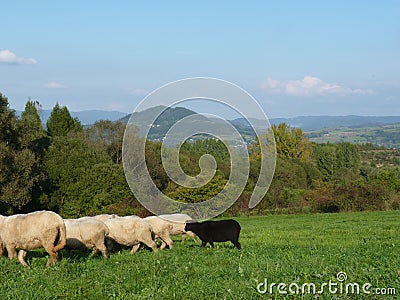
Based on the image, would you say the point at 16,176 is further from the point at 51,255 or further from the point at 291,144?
the point at 291,144

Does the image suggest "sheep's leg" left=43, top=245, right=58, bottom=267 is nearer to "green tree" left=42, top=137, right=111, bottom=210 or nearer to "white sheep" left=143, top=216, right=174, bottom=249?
"white sheep" left=143, top=216, right=174, bottom=249

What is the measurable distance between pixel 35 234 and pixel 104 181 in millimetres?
44680

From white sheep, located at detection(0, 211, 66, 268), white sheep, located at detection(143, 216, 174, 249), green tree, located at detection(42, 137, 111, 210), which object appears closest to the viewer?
white sheep, located at detection(0, 211, 66, 268)

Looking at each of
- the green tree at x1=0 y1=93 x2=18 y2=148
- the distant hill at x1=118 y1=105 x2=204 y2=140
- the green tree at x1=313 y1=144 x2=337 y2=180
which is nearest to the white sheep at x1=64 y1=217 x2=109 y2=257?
the distant hill at x1=118 y1=105 x2=204 y2=140

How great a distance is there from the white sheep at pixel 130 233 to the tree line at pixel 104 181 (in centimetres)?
1284

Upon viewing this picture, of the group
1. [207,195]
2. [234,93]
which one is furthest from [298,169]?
[234,93]

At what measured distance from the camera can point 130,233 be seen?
658 inches

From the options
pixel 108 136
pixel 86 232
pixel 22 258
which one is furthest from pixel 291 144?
pixel 22 258

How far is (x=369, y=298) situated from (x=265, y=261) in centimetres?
383

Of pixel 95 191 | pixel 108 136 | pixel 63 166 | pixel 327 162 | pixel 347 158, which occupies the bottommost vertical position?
pixel 327 162

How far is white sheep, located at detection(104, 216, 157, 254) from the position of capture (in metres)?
16.7

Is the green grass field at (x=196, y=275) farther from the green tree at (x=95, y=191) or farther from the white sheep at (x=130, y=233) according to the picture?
the green tree at (x=95, y=191)

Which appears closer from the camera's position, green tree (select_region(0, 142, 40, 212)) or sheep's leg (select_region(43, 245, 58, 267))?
sheep's leg (select_region(43, 245, 58, 267))

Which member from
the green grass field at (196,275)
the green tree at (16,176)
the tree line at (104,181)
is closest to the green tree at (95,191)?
the tree line at (104,181)
